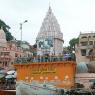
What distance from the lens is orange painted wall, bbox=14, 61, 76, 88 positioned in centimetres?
3064

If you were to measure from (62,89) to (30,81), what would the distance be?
11.7ft

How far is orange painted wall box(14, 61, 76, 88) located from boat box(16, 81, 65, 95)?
0.70 meters

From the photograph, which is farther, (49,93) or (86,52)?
(86,52)

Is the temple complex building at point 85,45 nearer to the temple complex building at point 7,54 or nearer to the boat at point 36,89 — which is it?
the temple complex building at point 7,54


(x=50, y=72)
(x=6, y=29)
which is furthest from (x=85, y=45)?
(x=6, y=29)

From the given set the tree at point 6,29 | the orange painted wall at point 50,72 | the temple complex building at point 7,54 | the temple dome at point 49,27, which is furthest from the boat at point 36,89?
the tree at point 6,29

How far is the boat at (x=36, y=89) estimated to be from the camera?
30.0 m

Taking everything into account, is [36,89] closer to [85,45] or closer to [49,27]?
[85,45]

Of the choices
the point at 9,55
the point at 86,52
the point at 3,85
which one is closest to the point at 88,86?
the point at 3,85

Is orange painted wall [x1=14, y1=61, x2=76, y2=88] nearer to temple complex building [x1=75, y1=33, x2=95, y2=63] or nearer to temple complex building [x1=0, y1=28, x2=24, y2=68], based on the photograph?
temple complex building [x1=75, y1=33, x2=95, y2=63]

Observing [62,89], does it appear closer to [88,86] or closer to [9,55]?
[88,86]

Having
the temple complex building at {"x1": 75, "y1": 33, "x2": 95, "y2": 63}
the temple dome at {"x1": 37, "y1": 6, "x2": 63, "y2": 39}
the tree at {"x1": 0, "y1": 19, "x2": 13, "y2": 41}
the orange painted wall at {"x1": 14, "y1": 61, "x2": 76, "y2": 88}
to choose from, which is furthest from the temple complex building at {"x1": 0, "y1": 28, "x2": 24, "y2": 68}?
the orange painted wall at {"x1": 14, "y1": 61, "x2": 76, "y2": 88}

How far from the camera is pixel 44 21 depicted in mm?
80000

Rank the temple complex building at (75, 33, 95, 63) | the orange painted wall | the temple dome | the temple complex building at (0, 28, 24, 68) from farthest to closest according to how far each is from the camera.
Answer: the temple dome
the temple complex building at (0, 28, 24, 68)
the temple complex building at (75, 33, 95, 63)
the orange painted wall
